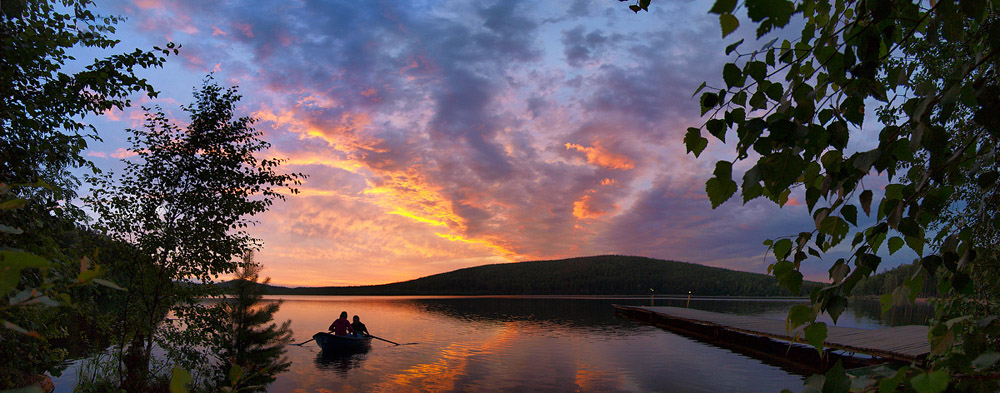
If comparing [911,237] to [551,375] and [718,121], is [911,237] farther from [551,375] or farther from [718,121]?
[551,375]

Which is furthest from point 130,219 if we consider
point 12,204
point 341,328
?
point 341,328

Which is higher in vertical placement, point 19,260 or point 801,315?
point 19,260

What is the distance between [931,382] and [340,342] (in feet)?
111

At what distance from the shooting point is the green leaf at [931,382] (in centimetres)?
130

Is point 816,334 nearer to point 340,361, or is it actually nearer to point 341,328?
point 341,328

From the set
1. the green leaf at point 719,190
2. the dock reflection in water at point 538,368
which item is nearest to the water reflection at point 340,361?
the dock reflection in water at point 538,368

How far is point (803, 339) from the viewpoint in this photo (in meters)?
5.37

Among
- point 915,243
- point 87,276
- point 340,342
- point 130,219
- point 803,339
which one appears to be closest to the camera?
point 87,276

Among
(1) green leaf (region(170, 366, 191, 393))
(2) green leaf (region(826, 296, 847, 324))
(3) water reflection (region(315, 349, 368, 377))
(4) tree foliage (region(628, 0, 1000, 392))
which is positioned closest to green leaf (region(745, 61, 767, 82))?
(4) tree foliage (region(628, 0, 1000, 392))

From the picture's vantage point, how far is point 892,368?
1749mm

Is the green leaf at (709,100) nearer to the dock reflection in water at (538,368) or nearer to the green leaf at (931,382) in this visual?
the green leaf at (931,382)

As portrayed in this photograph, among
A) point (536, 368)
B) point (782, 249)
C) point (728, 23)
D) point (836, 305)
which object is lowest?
point (536, 368)

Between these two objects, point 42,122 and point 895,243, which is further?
point 42,122

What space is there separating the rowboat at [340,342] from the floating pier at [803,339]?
24.6 metres
